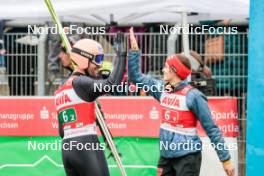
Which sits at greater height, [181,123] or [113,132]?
[181,123]

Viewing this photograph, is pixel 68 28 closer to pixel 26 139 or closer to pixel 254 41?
pixel 26 139

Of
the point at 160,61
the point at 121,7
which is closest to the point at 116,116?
the point at 121,7

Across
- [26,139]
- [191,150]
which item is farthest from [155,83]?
[26,139]

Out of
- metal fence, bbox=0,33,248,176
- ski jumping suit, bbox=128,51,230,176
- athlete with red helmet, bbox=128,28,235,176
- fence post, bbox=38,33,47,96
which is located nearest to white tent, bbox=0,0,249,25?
metal fence, bbox=0,33,248,176

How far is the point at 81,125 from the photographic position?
7.06m

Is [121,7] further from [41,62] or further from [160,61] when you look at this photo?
[41,62]

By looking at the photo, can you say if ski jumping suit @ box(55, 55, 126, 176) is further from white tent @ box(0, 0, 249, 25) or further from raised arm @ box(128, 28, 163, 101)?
white tent @ box(0, 0, 249, 25)

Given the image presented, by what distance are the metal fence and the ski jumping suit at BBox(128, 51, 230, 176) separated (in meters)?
2.93

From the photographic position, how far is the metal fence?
10.8 metres

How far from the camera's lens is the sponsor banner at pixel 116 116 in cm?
948

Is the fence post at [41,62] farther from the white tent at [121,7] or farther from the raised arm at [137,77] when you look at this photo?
the raised arm at [137,77]

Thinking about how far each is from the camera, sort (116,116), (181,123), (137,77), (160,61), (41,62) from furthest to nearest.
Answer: (160,61) < (41,62) < (116,116) < (137,77) < (181,123)

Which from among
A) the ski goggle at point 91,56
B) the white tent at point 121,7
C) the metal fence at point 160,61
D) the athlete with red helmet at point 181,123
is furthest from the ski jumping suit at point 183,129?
the metal fence at point 160,61

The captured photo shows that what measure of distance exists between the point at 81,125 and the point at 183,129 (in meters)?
1.21
